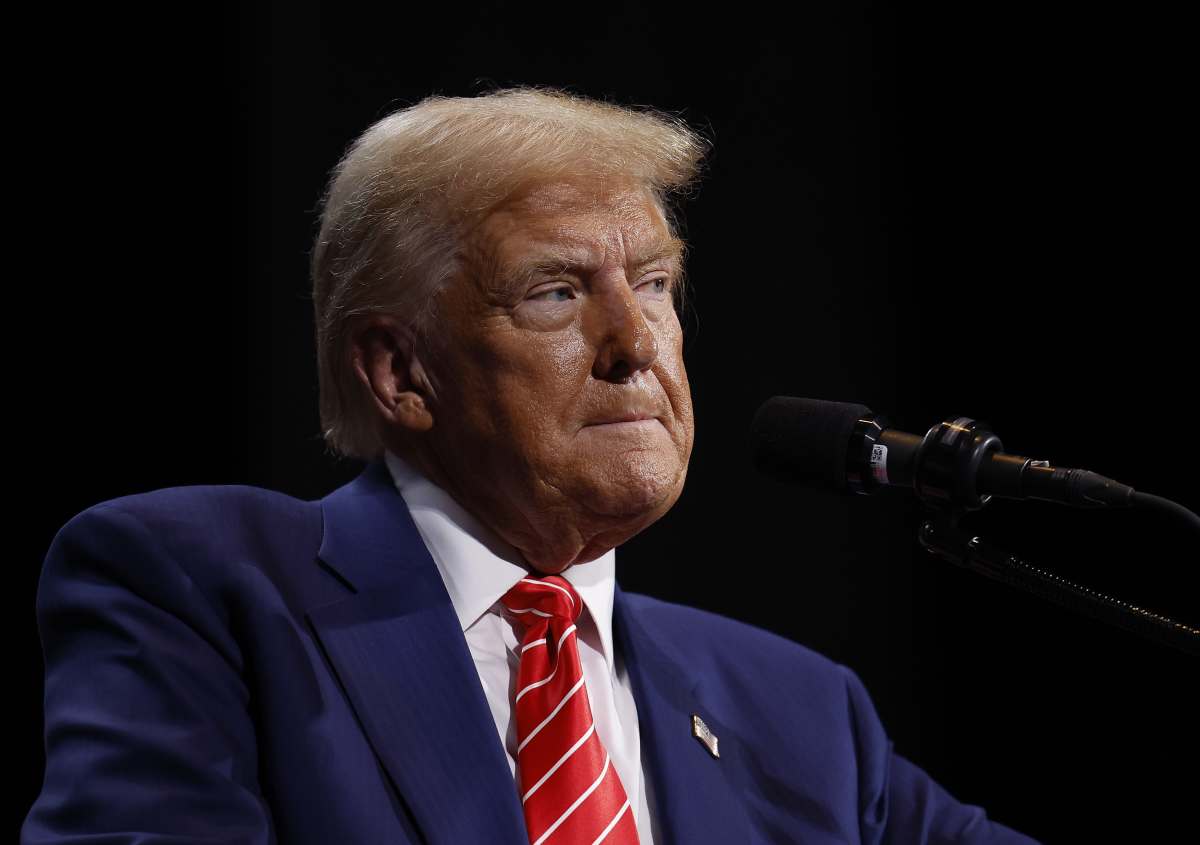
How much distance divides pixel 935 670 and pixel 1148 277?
0.95 metres

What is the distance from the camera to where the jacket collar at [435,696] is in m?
1.64

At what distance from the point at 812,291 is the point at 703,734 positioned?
1305 mm

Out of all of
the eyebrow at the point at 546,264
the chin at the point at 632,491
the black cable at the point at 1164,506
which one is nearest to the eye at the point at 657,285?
the eyebrow at the point at 546,264

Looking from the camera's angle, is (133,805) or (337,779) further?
(337,779)

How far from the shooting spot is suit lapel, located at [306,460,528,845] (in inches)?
64.4

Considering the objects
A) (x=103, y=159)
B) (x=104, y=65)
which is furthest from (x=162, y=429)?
(x=104, y=65)

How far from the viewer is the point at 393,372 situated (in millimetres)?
1991

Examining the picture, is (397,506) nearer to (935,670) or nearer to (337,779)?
(337,779)

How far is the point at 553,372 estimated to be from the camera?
1.85m

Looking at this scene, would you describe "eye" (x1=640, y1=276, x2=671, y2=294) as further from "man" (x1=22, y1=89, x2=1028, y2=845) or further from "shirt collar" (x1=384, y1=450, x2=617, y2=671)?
"shirt collar" (x1=384, y1=450, x2=617, y2=671)

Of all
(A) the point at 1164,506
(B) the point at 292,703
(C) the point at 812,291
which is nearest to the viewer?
(A) the point at 1164,506

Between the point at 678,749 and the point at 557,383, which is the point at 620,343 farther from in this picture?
the point at 678,749

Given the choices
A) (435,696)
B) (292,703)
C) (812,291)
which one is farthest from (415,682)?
(812,291)

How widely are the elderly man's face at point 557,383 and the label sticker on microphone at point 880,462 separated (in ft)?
1.48
